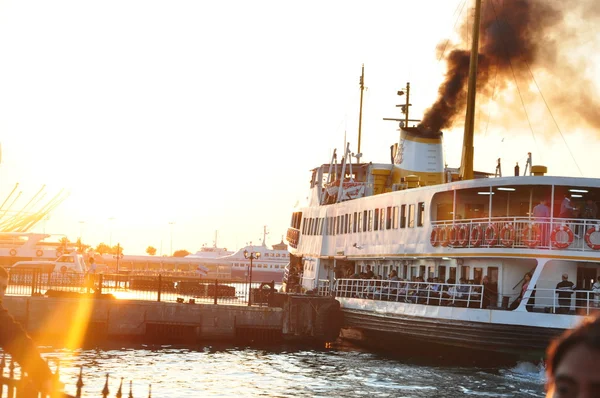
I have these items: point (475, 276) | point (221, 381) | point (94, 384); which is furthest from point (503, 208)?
point (94, 384)

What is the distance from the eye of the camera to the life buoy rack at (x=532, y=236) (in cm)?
2831

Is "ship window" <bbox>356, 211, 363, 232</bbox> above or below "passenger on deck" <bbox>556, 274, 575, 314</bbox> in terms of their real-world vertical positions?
above

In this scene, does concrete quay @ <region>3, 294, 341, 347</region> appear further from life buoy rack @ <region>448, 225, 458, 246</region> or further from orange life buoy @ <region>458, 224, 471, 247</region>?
orange life buoy @ <region>458, 224, 471, 247</region>

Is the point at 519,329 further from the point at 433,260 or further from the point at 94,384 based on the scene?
the point at 94,384

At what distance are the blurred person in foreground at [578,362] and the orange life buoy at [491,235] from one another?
1103 inches

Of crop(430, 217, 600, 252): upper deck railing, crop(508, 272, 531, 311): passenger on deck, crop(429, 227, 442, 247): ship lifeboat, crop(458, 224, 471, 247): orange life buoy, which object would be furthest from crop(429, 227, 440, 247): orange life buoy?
crop(508, 272, 531, 311): passenger on deck

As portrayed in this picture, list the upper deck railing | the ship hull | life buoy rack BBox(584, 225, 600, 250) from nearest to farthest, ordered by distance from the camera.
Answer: the ship hull → life buoy rack BBox(584, 225, 600, 250) → the upper deck railing

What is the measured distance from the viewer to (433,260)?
3481 centimetres

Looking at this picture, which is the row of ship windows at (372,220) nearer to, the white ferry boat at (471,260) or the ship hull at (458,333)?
the white ferry boat at (471,260)

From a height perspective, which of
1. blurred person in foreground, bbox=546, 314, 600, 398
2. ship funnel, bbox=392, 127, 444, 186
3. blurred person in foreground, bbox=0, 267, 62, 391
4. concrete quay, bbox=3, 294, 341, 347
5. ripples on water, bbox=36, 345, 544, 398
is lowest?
ripples on water, bbox=36, 345, 544, 398

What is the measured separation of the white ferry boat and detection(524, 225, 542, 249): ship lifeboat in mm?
30

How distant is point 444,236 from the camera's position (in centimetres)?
3212

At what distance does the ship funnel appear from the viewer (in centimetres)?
4584

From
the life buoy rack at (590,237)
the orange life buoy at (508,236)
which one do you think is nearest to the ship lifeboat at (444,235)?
the orange life buoy at (508,236)
